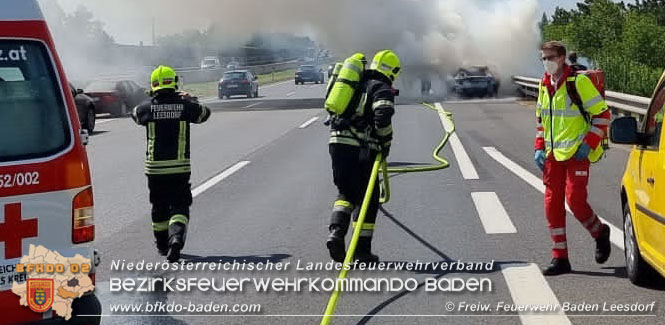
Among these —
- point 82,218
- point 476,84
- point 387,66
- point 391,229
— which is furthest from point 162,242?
point 476,84

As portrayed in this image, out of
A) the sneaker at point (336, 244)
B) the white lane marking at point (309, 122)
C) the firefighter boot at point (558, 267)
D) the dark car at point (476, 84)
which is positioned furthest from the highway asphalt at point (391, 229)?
the dark car at point (476, 84)

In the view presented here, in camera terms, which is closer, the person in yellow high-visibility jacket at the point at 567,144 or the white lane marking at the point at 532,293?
the white lane marking at the point at 532,293

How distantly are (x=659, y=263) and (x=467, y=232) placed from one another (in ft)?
10.0

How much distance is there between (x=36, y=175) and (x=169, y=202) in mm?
3099

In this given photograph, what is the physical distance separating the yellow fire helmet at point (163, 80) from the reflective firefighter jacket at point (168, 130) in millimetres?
79

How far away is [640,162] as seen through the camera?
602 cm

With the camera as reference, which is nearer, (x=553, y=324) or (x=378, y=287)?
(x=553, y=324)

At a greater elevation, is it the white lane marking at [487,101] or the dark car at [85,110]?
the dark car at [85,110]

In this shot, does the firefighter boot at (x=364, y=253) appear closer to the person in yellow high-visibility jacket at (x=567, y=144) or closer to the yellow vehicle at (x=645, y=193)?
the person in yellow high-visibility jacket at (x=567, y=144)

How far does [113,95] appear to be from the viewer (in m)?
28.1

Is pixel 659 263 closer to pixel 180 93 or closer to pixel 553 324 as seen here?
pixel 553 324

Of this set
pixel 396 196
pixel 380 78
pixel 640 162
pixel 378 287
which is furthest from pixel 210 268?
pixel 396 196

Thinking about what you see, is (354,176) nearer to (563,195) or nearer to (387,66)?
(387,66)

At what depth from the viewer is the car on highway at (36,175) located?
13.9 ft
